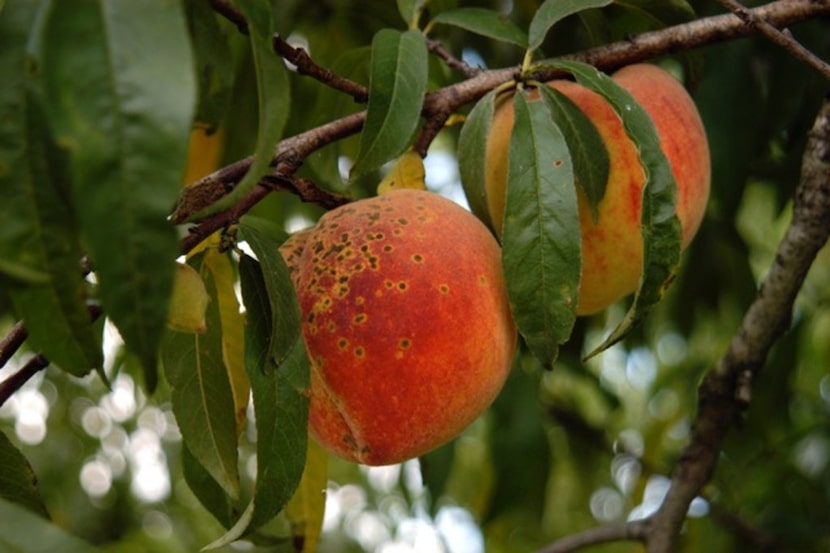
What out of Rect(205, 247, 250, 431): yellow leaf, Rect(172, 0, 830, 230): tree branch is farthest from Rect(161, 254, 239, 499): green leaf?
Rect(172, 0, 830, 230): tree branch

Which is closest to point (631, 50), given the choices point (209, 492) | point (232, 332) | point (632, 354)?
point (232, 332)

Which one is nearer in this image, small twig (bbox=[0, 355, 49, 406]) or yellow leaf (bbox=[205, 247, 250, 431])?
small twig (bbox=[0, 355, 49, 406])

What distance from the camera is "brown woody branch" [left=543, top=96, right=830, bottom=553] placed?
3.91 feet

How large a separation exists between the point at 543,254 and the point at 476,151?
192 mm

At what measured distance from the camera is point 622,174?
1.09m

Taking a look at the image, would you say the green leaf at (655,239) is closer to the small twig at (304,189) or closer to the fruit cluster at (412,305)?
the fruit cluster at (412,305)

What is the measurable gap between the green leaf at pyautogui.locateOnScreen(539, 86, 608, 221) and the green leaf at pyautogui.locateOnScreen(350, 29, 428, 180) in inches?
4.9

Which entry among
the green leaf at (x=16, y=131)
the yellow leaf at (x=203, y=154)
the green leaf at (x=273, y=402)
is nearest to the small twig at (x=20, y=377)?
the green leaf at (x=273, y=402)

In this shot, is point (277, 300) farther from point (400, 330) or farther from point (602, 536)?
point (602, 536)

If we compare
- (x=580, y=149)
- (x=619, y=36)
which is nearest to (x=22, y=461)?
(x=580, y=149)

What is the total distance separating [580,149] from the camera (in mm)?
1033

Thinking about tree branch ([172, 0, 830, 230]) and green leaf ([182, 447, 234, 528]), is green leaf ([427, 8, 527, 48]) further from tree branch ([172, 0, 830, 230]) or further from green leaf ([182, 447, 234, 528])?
green leaf ([182, 447, 234, 528])

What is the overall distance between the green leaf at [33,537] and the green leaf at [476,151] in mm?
553

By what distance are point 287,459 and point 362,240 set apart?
0.22 metres
